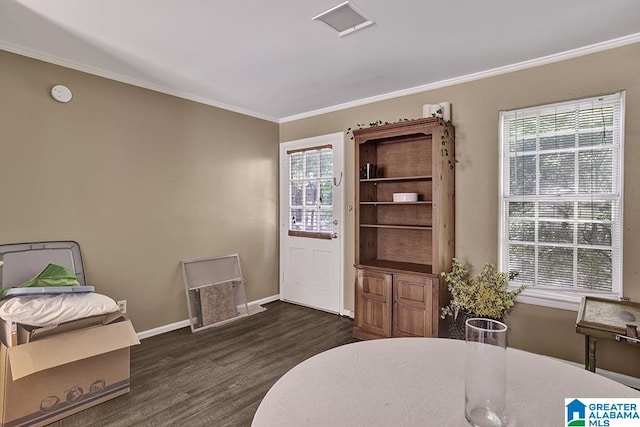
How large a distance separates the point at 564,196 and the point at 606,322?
1092 mm

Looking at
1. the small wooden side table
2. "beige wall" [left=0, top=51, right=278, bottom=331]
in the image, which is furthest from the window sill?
"beige wall" [left=0, top=51, right=278, bottom=331]

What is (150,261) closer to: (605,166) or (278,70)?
(278,70)

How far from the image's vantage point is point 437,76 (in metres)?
3.25

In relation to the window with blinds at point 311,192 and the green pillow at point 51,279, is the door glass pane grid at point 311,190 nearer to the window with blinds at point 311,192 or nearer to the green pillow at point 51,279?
the window with blinds at point 311,192

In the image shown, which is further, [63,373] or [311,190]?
[311,190]

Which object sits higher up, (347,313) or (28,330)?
(28,330)

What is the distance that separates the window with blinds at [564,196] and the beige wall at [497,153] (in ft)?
0.22

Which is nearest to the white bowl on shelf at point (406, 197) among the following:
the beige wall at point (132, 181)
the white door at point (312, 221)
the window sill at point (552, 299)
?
the white door at point (312, 221)

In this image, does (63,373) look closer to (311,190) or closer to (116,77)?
(116,77)

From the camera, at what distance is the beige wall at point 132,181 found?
9.00 ft

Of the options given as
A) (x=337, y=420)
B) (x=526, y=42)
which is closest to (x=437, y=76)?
(x=526, y=42)

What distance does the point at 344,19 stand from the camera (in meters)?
2.26

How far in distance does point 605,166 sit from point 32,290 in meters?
4.10

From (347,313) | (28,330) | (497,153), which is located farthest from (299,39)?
(347,313)
